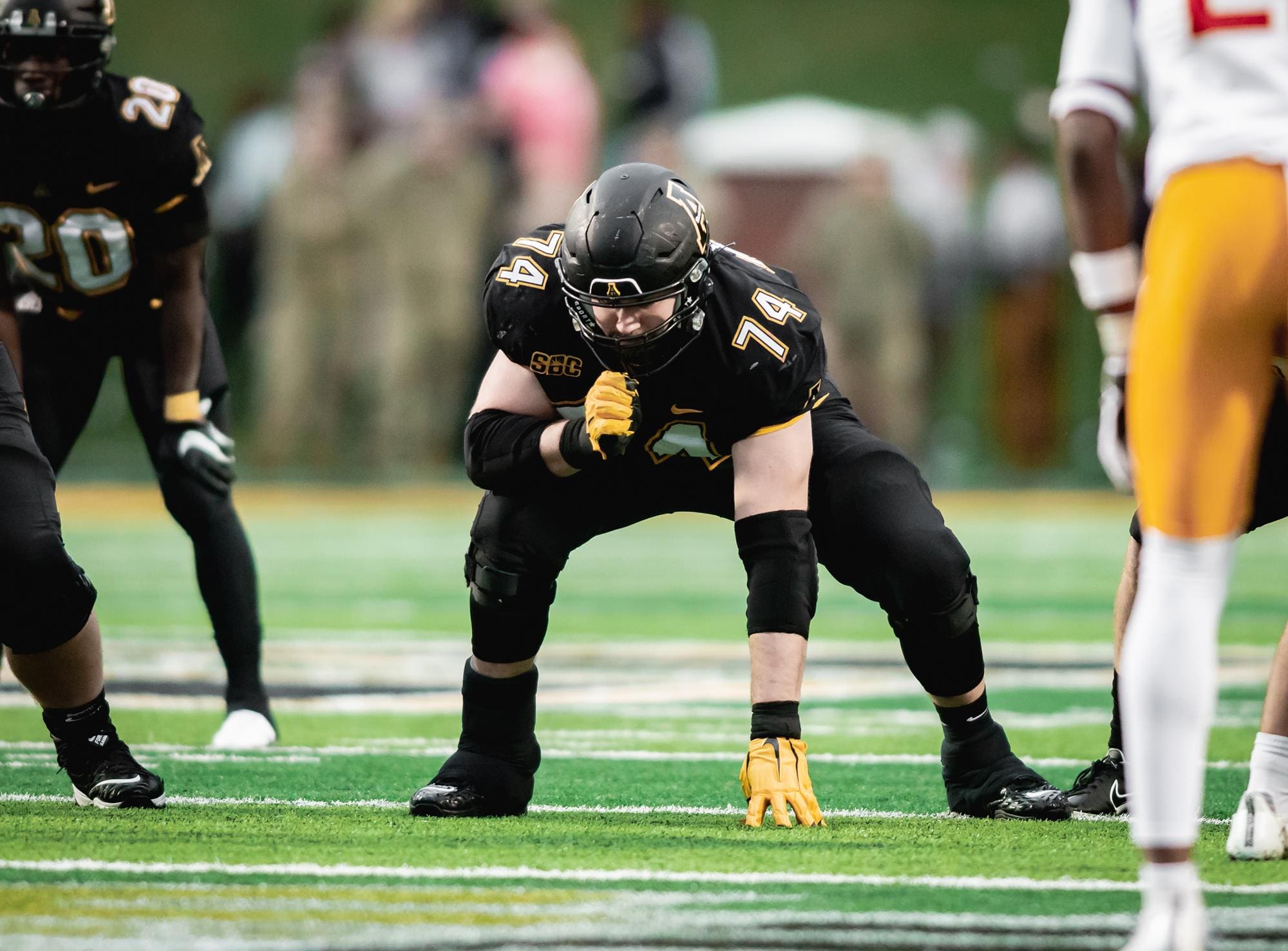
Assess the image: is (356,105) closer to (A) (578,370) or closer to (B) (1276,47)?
(A) (578,370)

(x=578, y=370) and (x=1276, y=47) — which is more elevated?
(x=1276, y=47)

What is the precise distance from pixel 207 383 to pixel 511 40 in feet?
28.3

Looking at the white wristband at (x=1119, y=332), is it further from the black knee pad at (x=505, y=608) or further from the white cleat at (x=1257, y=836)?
the black knee pad at (x=505, y=608)

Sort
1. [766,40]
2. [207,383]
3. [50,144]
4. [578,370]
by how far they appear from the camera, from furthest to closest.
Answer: [766,40] < [207,383] < [50,144] < [578,370]

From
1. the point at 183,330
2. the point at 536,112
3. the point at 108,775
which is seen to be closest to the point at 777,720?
the point at 108,775

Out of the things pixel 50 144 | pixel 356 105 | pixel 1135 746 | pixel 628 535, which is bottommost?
pixel 628 535

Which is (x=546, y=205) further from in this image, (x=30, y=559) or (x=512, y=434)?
(x=30, y=559)

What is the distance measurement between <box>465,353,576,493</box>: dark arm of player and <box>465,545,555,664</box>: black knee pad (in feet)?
0.58

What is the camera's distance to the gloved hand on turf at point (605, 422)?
13.3ft

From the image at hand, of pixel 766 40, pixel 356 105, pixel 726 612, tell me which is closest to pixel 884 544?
pixel 726 612

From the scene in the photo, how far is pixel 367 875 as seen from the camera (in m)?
3.53

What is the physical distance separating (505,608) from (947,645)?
902 millimetres

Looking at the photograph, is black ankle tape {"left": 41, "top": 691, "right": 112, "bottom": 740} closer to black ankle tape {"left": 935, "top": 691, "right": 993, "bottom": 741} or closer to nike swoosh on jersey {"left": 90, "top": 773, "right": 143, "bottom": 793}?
nike swoosh on jersey {"left": 90, "top": 773, "right": 143, "bottom": 793}

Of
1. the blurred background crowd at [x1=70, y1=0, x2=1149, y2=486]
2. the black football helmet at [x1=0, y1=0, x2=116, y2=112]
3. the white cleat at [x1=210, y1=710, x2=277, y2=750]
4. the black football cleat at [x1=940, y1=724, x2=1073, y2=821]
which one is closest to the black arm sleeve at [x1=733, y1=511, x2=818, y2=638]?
the black football cleat at [x1=940, y1=724, x2=1073, y2=821]
